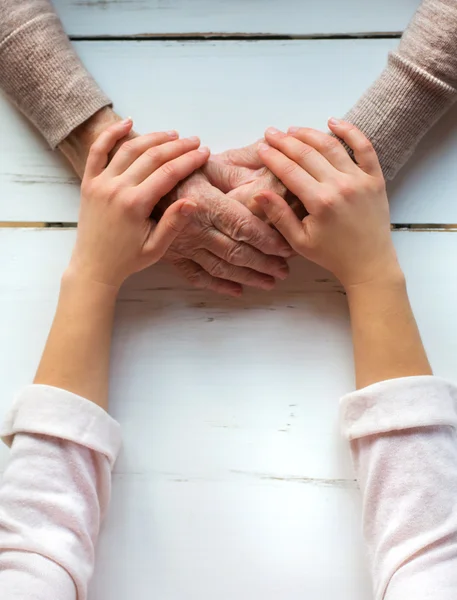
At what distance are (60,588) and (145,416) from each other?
0.21 meters

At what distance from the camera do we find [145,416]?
748 millimetres

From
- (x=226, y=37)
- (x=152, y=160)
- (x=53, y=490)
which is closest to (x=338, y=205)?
(x=152, y=160)

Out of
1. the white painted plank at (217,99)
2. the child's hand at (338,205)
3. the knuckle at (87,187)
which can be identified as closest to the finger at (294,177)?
the child's hand at (338,205)

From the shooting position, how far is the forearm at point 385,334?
0.69 meters

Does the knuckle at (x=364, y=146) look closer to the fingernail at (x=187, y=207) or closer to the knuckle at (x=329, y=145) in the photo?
the knuckle at (x=329, y=145)

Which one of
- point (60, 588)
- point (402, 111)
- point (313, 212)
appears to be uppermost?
point (402, 111)

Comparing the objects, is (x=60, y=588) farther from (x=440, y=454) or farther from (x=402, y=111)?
(x=402, y=111)

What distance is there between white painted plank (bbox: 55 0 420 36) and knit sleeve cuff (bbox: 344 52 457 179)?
12 cm

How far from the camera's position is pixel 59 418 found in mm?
675

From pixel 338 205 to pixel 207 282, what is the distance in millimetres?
197

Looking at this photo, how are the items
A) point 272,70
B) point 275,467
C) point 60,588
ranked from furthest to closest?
point 272,70 → point 275,467 → point 60,588

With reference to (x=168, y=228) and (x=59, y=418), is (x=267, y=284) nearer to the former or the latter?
(x=168, y=228)

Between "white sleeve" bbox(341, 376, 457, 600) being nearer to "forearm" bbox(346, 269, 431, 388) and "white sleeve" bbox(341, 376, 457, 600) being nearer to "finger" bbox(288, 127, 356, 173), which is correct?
"forearm" bbox(346, 269, 431, 388)

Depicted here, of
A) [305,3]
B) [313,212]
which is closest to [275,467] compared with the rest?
[313,212]
